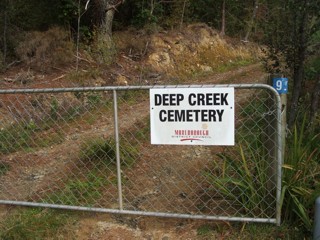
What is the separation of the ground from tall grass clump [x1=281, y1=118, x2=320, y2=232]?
568 millimetres

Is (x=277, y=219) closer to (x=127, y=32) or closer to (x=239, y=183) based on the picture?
(x=239, y=183)

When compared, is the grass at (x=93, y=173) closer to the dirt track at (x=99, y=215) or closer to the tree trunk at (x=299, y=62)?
the dirt track at (x=99, y=215)

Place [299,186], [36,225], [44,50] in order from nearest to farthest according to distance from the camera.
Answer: [299,186] < [36,225] < [44,50]

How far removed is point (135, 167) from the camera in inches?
198

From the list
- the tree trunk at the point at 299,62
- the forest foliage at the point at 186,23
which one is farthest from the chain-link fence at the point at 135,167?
the forest foliage at the point at 186,23

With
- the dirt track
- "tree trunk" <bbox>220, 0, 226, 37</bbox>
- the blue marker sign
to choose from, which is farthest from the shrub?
"tree trunk" <bbox>220, 0, 226, 37</bbox>

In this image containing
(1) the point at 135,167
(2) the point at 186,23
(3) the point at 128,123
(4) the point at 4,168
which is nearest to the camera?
(1) the point at 135,167

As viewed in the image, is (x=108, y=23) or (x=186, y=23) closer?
(x=108, y=23)

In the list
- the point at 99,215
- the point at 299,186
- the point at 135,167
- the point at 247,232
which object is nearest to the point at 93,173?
the point at 135,167

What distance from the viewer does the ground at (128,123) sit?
12.3 ft

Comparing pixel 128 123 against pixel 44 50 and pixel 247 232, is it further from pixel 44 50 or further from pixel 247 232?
pixel 44 50

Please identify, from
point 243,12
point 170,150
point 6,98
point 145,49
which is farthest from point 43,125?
point 243,12

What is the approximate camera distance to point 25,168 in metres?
5.37

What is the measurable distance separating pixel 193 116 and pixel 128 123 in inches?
147
